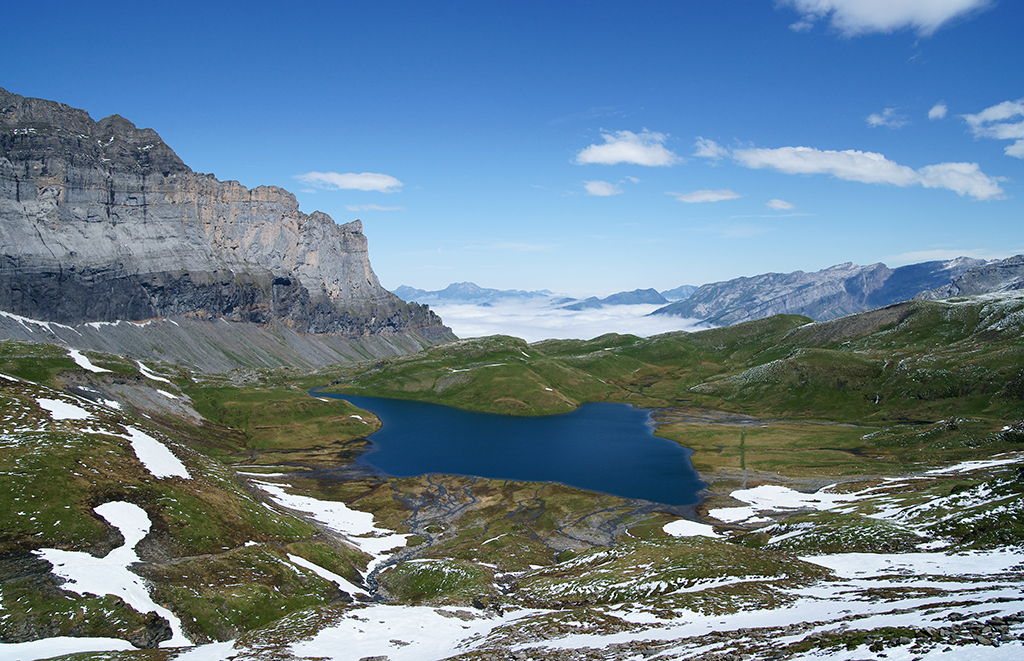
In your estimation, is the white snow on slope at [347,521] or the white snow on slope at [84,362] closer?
the white snow on slope at [347,521]

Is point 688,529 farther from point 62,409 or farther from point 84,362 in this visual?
point 84,362

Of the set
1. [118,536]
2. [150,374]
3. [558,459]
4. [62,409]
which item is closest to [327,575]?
[118,536]

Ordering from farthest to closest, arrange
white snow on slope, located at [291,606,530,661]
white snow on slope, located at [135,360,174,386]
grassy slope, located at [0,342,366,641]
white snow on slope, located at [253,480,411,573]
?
1. white snow on slope, located at [135,360,174,386]
2. white snow on slope, located at [253,480,411,573]
3. grassy slope, located at [0,342,366,641]
4. white snow on slope, located at [291,606,530,661]

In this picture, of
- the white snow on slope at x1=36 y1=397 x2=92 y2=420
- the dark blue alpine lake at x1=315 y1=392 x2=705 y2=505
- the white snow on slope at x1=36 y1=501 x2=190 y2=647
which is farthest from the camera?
the dark blue alpine lake at x1=315 y1=392 x2=705 y2=505

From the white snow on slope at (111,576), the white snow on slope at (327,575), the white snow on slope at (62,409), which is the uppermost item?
the white snow on slope at (62,409)

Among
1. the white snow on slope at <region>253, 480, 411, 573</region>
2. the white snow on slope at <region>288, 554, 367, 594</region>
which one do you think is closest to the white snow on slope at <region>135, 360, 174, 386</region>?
the white snow on slope at <region>253, 480, 411, 573</region>

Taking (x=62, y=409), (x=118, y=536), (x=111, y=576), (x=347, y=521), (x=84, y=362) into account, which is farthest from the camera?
(x=84, y=362)

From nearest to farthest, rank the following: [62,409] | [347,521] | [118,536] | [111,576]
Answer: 1. [111,576]
2. [118,536]
3. [62,409]
4. [347,521]

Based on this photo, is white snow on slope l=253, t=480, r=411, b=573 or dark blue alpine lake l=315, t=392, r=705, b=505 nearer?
white snow on slope l=253, t=480, r=411, b=573

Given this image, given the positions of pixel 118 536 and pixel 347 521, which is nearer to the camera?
pixel 118 536

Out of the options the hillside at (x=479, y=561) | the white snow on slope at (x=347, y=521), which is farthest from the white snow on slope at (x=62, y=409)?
the white snow on slope at (x=347, y=521)

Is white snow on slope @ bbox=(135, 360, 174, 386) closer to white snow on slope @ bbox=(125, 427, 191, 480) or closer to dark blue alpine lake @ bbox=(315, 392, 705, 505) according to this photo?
dark blue alpine lake @ bbox=(315, 392, 705, 505)

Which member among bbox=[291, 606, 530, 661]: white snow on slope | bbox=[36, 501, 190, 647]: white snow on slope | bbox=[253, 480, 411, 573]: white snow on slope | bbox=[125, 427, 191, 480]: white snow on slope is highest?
bbox=[125, 427, 191, 480]: white snow on slope

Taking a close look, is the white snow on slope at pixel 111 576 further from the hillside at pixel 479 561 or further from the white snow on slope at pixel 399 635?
the white snow on slope at pixel 399 635
